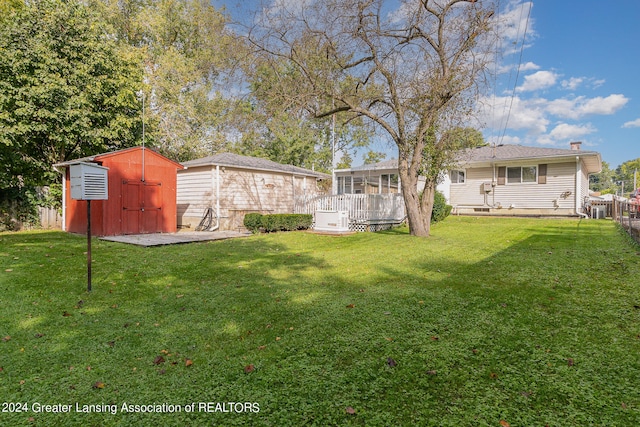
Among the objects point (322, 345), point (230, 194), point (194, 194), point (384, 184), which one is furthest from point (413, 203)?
point (194, 194)

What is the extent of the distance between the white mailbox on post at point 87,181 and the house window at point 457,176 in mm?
18947

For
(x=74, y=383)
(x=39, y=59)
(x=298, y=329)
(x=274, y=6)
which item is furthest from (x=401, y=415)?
(x=39, y=59)

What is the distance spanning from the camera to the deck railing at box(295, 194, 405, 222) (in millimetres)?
13734

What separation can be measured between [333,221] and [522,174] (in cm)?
1222

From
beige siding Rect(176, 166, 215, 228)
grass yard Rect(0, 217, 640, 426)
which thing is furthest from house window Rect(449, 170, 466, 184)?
grass yard Rect(0, 217, 640, 426)

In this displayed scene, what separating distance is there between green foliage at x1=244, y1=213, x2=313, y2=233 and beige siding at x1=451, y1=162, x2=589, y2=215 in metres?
11.4

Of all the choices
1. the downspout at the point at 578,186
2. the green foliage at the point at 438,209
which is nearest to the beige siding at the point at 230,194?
the green foliage at the point at 438,209

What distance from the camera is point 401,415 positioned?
6.94ft

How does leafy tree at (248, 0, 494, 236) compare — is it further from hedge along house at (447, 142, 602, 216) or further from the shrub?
hedge along house at (447, 142, 602, 216)

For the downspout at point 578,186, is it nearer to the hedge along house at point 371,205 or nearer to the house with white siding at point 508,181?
the house with white siding at point 508,181

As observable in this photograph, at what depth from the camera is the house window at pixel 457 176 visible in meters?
20.1

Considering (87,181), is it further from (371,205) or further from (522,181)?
(522,181)

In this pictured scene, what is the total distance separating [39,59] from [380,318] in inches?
628

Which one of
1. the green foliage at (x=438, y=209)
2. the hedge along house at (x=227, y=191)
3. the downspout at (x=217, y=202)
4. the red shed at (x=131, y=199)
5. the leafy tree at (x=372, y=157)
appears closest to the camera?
the red shed at (x=131, y=199)
